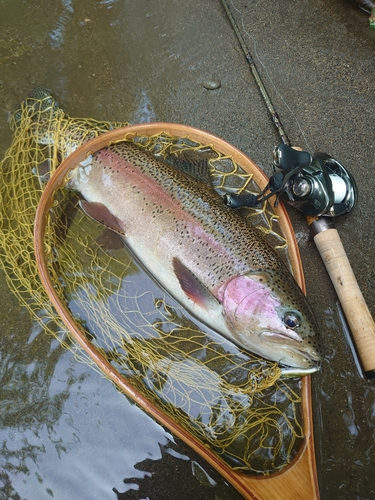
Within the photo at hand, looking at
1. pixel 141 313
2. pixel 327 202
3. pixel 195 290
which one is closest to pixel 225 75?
pixel 327 202

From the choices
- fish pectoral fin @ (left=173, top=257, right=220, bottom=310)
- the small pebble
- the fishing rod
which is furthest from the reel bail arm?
the small pebble

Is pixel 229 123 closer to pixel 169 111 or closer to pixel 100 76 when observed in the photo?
pixel 169 111

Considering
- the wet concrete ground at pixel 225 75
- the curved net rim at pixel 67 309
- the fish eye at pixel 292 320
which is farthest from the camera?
the wet concrete ground at pixel 225 75

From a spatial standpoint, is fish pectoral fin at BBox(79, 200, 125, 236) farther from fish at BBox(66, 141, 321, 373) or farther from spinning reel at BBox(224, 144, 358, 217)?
spinning reel at BBox(224, 144, 358, 217)

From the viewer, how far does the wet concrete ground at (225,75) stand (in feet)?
10.9

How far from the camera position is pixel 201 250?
2637 millimetres

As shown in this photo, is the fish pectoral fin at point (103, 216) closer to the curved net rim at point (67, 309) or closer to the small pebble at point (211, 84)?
the curved net rim at point (67, 309)

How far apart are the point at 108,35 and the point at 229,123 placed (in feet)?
4.83

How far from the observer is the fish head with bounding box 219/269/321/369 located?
239 cm

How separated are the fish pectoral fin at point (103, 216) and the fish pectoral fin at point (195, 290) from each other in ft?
1.95

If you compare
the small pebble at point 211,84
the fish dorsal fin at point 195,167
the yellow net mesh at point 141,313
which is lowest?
the yellow net mesh at point 141,313

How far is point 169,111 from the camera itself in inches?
143

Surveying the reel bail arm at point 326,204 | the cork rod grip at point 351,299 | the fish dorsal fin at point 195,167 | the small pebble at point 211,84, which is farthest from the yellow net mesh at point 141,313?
the small pebble at point 211,84

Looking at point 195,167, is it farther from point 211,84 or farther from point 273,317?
point 273,317
